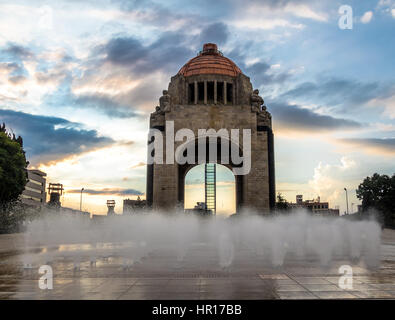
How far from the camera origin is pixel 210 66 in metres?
37.0

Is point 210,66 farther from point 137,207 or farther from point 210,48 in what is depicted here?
point 137,207

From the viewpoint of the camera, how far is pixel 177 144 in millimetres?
33156

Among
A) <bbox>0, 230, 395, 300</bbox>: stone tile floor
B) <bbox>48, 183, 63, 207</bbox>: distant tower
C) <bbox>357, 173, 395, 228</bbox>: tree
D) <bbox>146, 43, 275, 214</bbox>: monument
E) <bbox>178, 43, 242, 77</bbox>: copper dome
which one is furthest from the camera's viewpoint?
<bbox>48, 183, 63, 207</bbox>: distant tower

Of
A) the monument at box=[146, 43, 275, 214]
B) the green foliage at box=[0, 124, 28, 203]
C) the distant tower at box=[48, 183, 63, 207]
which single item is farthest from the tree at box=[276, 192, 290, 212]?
the distant tower at box=[48, 183, 63, 207]

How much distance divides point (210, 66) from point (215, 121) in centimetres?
710

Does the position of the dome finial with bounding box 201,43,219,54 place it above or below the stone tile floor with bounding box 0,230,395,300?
above

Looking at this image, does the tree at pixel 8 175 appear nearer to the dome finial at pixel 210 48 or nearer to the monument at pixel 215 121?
the monument at pixel 215 121

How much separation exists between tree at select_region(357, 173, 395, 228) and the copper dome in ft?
105

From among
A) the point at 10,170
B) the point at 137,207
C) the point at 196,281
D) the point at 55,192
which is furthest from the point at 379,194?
the point at 55,192

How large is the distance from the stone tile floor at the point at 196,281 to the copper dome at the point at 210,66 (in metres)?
28.4

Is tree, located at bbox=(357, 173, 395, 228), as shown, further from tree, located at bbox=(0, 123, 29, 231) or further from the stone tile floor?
the stone tile floor

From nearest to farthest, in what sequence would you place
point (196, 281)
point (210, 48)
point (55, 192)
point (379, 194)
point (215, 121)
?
point (196, 281)
point (215, 121)
point (210, 48)
point (379, 194)
point (55, 192)

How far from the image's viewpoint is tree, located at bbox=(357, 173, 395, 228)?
180ft
